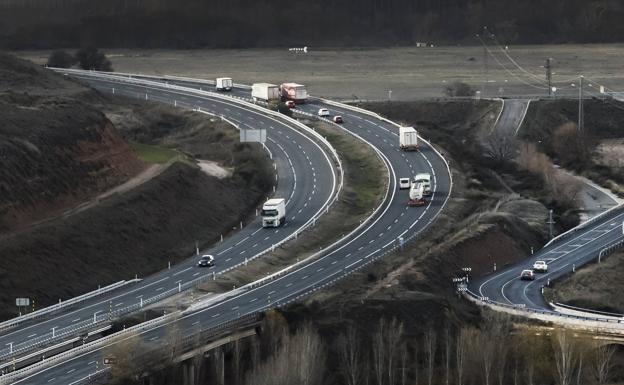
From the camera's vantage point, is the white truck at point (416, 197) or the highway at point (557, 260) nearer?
the highway at point (557, 260)

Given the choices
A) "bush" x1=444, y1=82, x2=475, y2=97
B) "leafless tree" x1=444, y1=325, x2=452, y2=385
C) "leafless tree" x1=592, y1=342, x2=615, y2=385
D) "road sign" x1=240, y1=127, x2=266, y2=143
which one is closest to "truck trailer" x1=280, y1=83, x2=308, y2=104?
"bush" x1=444, y1=82, x2=475, y2=97

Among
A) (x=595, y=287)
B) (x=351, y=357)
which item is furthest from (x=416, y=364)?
(x=595, y=287)

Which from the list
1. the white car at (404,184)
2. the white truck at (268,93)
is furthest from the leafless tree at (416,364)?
the white truck at (268,93)

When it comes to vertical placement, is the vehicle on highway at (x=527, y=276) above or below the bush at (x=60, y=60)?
below

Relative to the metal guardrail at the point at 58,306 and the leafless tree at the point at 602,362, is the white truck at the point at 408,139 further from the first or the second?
the leafless tree at the point at 602,362

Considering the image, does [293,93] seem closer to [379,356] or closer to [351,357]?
[351,357]

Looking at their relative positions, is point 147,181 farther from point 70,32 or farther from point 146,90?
point 70,32
